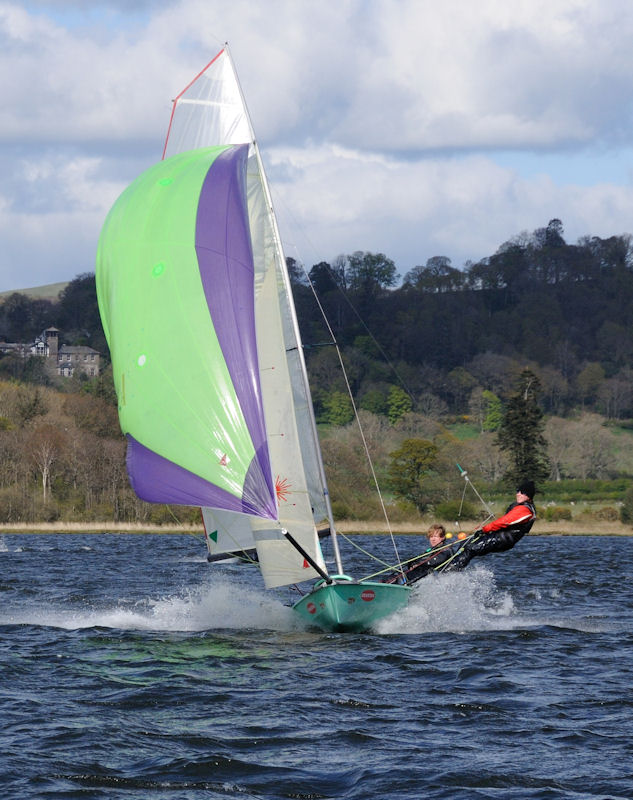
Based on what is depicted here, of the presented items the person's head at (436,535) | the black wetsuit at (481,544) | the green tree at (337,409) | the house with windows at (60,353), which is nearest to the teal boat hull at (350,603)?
the black wetsuit at (481,544)

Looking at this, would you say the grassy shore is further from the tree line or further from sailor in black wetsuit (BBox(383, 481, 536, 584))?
sailor in black wetsuit (BBox(383, 481, 536, 584))

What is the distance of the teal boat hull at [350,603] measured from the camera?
618 inches

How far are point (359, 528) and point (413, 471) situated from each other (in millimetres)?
18163

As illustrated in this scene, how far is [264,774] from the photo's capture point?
9.52m

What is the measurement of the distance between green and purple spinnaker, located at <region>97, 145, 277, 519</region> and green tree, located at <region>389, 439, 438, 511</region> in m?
60.7

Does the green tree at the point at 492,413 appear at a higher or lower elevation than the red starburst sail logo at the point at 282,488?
higher

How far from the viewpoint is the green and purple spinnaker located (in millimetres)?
15305

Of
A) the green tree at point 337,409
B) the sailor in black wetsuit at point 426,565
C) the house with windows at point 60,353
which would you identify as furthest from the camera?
the house with windows at point 60,353

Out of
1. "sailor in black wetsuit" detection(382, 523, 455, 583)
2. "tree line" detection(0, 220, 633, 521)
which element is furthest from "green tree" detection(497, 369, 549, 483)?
"sailor in black wetsuit" detection(382, 523, 455, 583)

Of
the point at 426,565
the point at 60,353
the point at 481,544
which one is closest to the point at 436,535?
the point at 426,565

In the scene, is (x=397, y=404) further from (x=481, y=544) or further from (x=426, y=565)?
(x=481, y=544)

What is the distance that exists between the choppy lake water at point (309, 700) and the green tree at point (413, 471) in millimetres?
54934

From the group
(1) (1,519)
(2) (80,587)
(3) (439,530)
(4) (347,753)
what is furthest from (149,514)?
(4) (347,753)

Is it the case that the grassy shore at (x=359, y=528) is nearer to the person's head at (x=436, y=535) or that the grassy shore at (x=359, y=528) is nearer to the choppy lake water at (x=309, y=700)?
the choppy lake water at (x=309, y=700)
